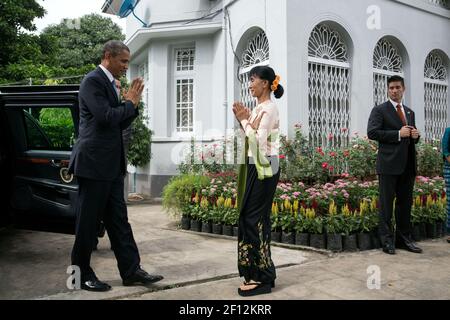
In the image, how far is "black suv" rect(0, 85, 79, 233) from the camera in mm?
3896

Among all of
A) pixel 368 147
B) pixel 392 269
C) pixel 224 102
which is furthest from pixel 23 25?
pixel 392 269

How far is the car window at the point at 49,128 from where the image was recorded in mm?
4359

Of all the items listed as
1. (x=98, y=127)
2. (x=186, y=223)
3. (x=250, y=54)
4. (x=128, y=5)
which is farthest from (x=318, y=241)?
(x=128, y=5)

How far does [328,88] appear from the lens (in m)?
7.95

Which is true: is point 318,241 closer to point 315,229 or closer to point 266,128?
point 315,229

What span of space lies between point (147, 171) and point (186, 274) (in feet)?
23.1

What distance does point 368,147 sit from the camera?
23.9 ft

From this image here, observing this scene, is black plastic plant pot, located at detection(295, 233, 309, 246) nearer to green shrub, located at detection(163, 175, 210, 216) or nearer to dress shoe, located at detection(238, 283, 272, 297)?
dress shoe, located at detection(238, 283, 272, 297)

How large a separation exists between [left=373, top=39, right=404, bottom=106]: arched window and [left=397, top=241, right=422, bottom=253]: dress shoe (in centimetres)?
454

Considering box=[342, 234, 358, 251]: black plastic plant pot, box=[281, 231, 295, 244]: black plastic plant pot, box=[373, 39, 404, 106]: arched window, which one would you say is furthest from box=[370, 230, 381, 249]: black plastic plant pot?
box=[373, 39, 404, 106]: arched window

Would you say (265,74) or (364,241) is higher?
(265,74)

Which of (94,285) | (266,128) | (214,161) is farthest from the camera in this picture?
(214,161)

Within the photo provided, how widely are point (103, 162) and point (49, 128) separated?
6.85 feet

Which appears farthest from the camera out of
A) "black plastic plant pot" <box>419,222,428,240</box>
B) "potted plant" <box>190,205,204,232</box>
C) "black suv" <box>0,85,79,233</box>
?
"potted plant" <box>190,205,204,232</box>
